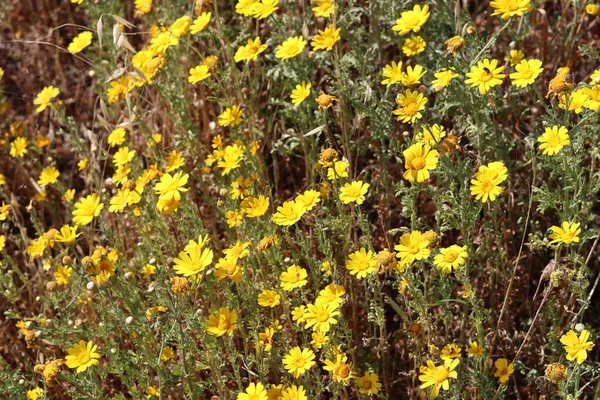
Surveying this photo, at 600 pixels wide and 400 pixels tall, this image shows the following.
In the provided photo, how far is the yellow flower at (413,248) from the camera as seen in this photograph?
7.75ft

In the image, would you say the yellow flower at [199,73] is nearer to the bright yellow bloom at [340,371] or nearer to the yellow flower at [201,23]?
the yellow flower at [201,23]

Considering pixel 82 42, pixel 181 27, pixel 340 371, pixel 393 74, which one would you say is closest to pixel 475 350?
pixel 340 371

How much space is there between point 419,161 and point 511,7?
0.77 m

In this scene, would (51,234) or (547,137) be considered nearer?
(547,137)

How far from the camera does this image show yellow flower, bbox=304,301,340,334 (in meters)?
2.42

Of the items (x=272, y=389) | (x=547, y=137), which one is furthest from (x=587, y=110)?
(x=272, y=389)

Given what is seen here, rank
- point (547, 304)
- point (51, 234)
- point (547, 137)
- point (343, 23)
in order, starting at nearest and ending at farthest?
point (547, 137) < point (547, 304) < point (51, 234) < point (343, 23)

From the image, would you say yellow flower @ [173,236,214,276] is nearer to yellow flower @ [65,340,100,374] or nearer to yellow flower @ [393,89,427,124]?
yellow flower @ [65,340,100,374]

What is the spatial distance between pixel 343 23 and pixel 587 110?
1179 millimetres

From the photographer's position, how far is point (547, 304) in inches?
109

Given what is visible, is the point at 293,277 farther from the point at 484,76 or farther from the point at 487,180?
the point at 484,76

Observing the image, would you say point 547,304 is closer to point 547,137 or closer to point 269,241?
point 547,137

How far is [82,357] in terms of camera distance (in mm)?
2656

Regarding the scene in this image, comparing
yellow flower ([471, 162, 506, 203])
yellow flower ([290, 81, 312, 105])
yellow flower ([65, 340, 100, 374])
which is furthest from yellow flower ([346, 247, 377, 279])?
yellow flower ([65, 340, 100, 374])
